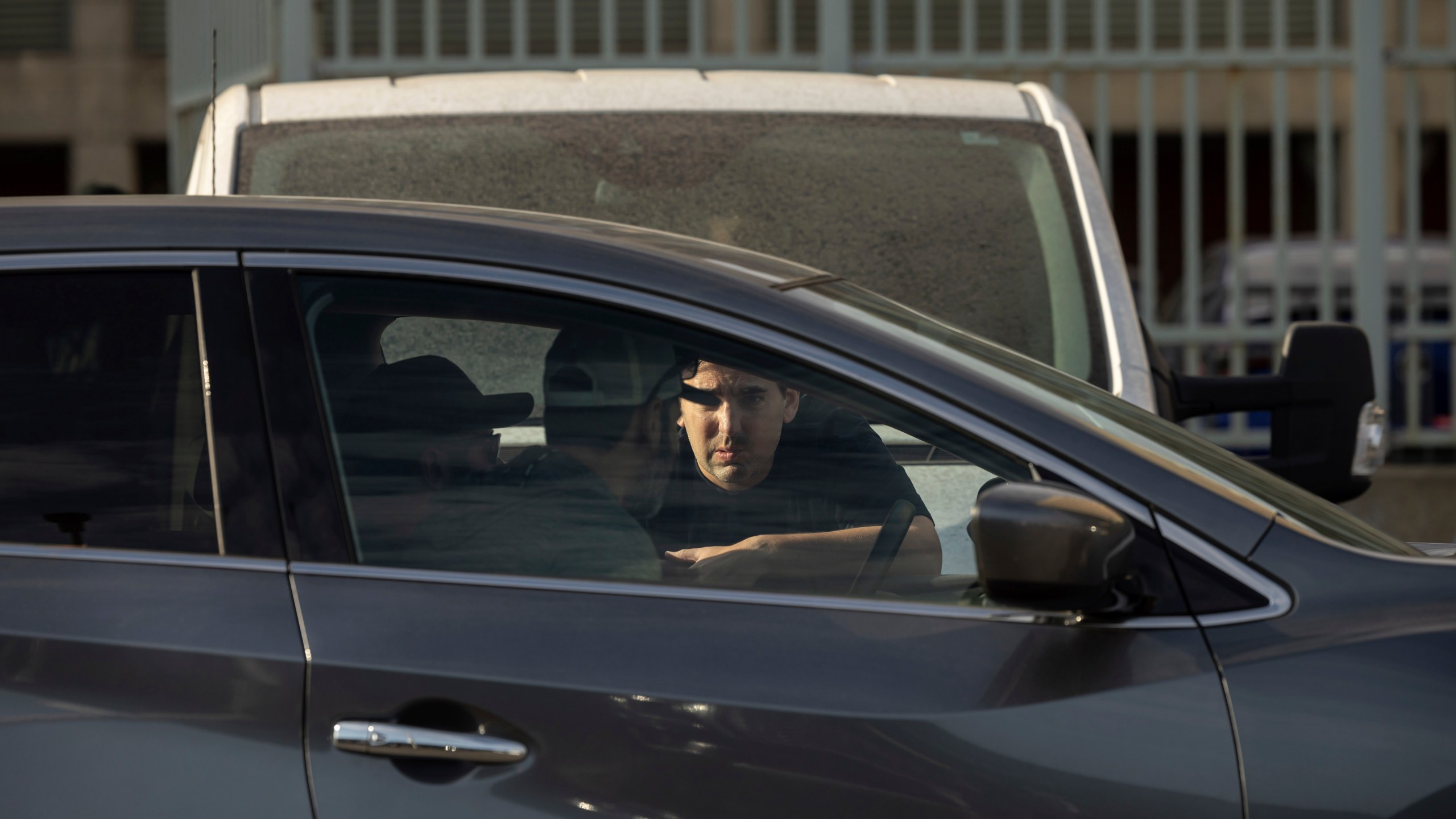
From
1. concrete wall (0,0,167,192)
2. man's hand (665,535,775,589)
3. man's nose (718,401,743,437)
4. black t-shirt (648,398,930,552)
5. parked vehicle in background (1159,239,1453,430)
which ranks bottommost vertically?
parked vehicle in background (1159,239,1453,430)

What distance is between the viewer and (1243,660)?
170 cm

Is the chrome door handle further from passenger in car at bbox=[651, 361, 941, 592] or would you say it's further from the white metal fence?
the white metal fence

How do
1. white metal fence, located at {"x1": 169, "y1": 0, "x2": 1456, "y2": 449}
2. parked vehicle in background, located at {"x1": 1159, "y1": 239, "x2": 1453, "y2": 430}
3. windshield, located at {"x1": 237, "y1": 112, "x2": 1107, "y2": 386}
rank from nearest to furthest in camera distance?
windshield, located at {"x1": 237, "y1": 112, "x2": 1107, "y2": 386} → white metal fence, located at {"x1": 169, "y1": 0, "x2": 1456, "y2": 449} → parked vehicle in background, located at {"x1": 1159, "y1": 239, "x2": 1453, "y2": 430}

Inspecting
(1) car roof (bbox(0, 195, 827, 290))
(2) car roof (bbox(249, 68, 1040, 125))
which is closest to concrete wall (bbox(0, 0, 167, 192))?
(2) car roof (bbox(249, 68, 1040, 125))

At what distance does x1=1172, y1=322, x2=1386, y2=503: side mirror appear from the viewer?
3.25m

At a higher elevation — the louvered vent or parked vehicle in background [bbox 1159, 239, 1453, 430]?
the louvered vent

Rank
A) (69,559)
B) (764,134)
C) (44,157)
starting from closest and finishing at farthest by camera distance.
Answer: (69,559) < (764,134) < (44,157)

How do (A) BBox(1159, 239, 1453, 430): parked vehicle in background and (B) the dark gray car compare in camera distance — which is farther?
(A) BBox(1159, 239, 1453, 430): parked vehicle in background

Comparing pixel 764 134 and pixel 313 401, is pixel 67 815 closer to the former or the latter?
pixel 313 401

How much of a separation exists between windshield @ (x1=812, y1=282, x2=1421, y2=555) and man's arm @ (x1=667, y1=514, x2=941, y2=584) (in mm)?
253

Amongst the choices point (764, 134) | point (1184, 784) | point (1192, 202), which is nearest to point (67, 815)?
point (1184, 784)

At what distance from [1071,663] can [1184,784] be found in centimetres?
17

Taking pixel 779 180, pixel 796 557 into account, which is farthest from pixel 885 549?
pixel 779 180

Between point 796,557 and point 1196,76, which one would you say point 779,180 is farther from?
point 1196,76
